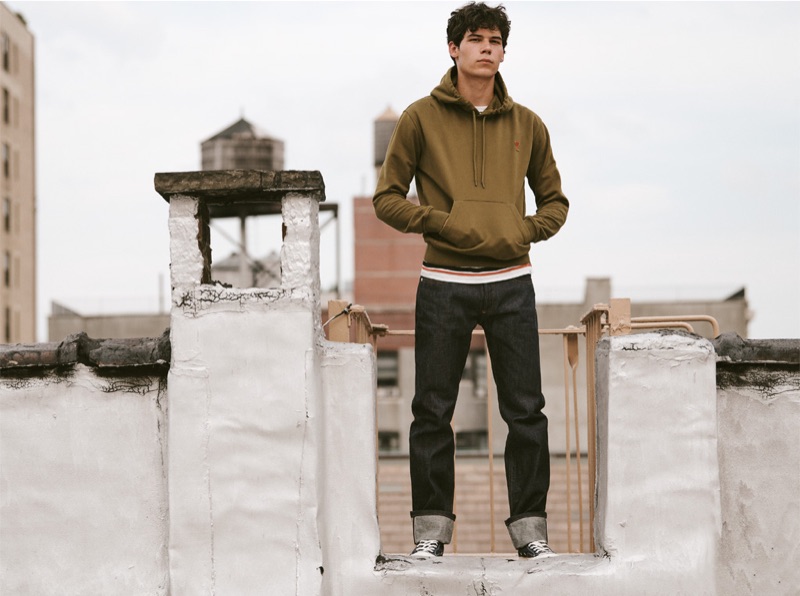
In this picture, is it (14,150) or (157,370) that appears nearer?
(157,370)

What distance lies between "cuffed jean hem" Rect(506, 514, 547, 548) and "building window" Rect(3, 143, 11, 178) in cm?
4465

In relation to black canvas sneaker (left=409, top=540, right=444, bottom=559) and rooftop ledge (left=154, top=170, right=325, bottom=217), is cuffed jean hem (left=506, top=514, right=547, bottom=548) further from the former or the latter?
rooftop ledge (left=154, top=170, right=325, bottom=217)

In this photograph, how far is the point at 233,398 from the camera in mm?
4254

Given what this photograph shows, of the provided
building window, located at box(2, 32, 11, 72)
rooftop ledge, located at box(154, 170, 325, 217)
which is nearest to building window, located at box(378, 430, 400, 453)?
building window, located at box(2, 32, 11, 72)

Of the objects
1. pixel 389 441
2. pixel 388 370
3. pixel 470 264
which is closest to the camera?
pixel 470 264

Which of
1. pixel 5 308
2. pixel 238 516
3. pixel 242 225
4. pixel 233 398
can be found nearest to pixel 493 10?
pixel 233 398

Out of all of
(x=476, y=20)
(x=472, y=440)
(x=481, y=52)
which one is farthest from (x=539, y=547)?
(x=472, y=440)

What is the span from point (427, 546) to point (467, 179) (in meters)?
1.48

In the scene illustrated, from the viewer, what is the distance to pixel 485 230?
4473 mm

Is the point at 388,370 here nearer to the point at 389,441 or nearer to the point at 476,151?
the point at 389,441

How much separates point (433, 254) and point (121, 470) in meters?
1.50

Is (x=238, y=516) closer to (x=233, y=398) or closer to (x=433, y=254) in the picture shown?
(x=233, y=398)

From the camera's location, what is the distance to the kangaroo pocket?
14.6ft

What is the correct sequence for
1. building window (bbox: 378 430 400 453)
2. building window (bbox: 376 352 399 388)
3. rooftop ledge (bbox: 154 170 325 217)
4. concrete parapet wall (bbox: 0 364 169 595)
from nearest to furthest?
rooftop ledge (bbox: 154 170 325 217)
concrete parapet wall (bbox: 0 364 169 595)
building window (bbox: 378 430 400 453)
building window (bbox: 376 352 399 388)
